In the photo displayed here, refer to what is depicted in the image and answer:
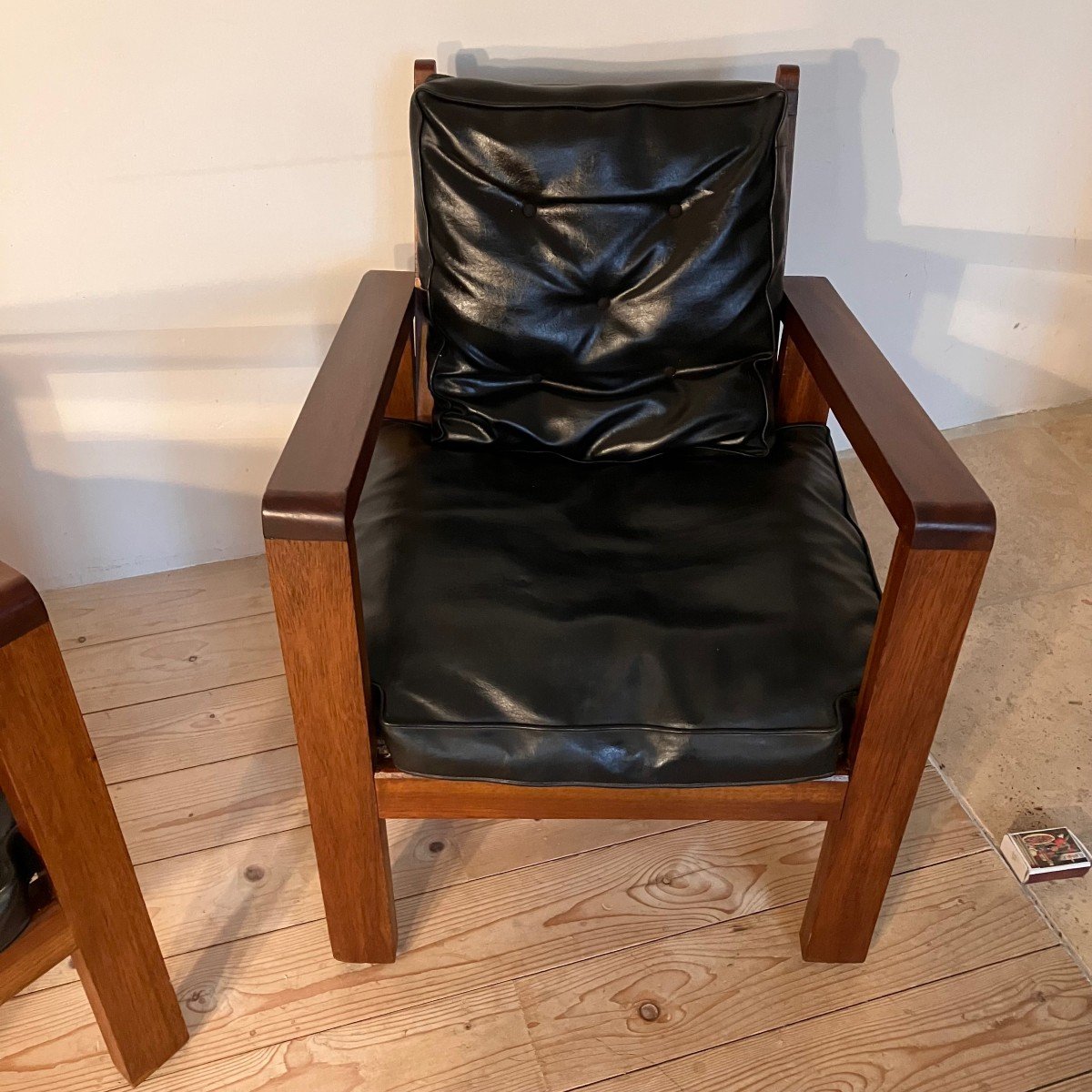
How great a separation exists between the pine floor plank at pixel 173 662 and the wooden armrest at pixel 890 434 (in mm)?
925

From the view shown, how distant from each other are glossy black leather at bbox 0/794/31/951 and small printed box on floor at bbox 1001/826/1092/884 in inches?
44.4

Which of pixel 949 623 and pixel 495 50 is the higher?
pixel 495 50

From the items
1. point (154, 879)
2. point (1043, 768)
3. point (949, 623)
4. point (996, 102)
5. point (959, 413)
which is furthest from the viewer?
point (959, 413)

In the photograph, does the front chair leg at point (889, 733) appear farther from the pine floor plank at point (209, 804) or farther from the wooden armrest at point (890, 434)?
the pine floor plank at point (209, 804)

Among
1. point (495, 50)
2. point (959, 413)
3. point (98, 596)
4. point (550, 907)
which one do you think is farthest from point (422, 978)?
point (959, 413)

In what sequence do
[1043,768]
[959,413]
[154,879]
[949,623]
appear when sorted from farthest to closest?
[959,413] → [1043,768] → [154,879] → [949,623]

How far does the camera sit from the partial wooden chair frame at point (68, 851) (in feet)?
2.58

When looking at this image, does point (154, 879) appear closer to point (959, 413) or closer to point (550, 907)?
point (550, 907)

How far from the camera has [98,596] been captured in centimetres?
169

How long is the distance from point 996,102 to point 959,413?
62cm

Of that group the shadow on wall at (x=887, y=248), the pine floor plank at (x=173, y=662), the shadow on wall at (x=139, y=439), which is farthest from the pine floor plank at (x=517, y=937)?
the shadow on wall at (x=887, y=248)

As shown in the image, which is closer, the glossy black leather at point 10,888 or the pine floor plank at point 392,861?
the glossy black leather at point 10,888

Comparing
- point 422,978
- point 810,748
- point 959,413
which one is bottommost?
point 422,978

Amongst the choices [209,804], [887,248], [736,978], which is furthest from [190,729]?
[887,248]
